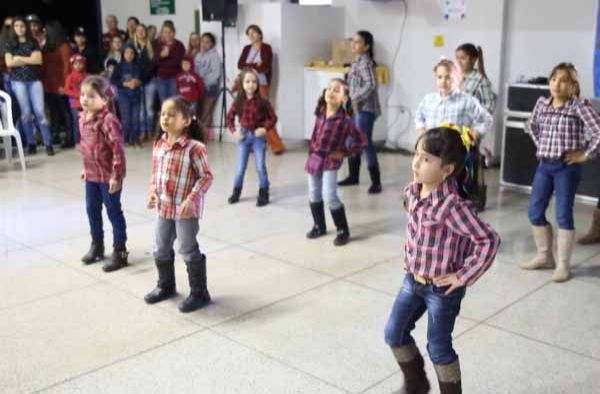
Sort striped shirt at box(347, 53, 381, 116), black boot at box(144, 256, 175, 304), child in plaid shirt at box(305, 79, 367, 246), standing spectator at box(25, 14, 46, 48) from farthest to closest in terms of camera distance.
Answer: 1. standing spectator at box(25, 14, 46, 48)
2. striped shirt at box(347, 53, 381, 116)
3. child in plaid shirt at box(305, 79, 367, 246)
4. black boot at box(144, 256, 175, 304)

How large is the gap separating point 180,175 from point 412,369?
1.76 meters

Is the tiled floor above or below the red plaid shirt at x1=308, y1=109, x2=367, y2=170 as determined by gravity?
below

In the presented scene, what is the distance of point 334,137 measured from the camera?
5574mm

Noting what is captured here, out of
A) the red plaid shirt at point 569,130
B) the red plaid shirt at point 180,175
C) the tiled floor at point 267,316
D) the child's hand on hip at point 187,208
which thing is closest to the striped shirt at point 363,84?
the tiled floor at point 267,316

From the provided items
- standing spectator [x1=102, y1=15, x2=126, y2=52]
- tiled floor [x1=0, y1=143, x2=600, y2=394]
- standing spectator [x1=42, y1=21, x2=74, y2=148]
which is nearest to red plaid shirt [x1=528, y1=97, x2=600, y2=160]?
tiled floor [x1=0, y1=143, x2=600, y2=394]

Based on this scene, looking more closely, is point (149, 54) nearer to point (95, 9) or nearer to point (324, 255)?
point (95, 9)

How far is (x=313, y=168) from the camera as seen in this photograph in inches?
221

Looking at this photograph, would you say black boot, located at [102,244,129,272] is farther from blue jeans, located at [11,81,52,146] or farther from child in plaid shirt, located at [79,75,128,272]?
blue jeans, located at [11,81,52,146]

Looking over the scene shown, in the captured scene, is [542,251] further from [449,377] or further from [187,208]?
[187,208]

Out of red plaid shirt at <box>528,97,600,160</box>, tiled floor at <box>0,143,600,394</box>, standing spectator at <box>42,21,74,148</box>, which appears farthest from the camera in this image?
standing spectator at <box>42,21,74,148</box>

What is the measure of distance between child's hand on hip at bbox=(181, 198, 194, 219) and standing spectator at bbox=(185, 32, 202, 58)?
23.1ft

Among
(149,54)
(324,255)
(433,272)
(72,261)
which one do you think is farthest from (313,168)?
(149,54)

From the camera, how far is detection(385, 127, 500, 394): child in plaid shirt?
269 cm

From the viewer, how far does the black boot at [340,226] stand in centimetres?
564
